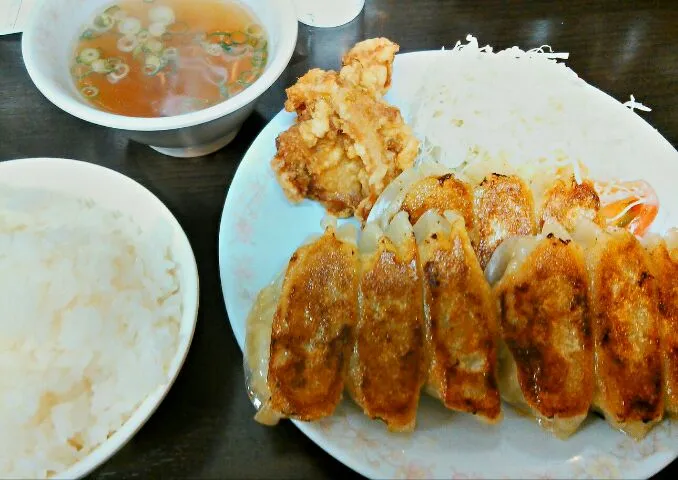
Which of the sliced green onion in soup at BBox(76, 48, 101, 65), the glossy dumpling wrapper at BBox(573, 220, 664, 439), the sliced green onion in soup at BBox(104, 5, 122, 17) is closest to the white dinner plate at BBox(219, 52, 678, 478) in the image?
the glossy dumpling wrapper at BBox(573, 220, 664, 439)

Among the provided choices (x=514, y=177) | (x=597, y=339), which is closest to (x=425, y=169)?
(x=514, y=177)

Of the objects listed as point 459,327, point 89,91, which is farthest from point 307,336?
point 89,91

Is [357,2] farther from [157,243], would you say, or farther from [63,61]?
[157,243]

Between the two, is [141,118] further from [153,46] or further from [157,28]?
[157,28]

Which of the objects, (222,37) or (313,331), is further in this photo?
(222,37)

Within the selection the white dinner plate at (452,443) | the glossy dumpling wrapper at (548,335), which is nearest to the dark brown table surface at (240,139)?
the white dinner plate at (452,443)

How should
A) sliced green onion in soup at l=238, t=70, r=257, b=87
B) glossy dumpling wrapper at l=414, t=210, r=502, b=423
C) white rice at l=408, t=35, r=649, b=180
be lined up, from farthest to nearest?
white rice at l=408, t=35, r=649, b=180
sliced green onion in soup at l=238, t=70, r=257, b=87
glossy dumpling wrapper at l=414, t=210, r=502, b=423

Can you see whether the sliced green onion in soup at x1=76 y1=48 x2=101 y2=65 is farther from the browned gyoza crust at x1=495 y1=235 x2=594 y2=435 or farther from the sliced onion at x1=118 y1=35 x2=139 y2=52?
the browned gyoza crust at x1=495 y1=235 x2=594 y2=435
